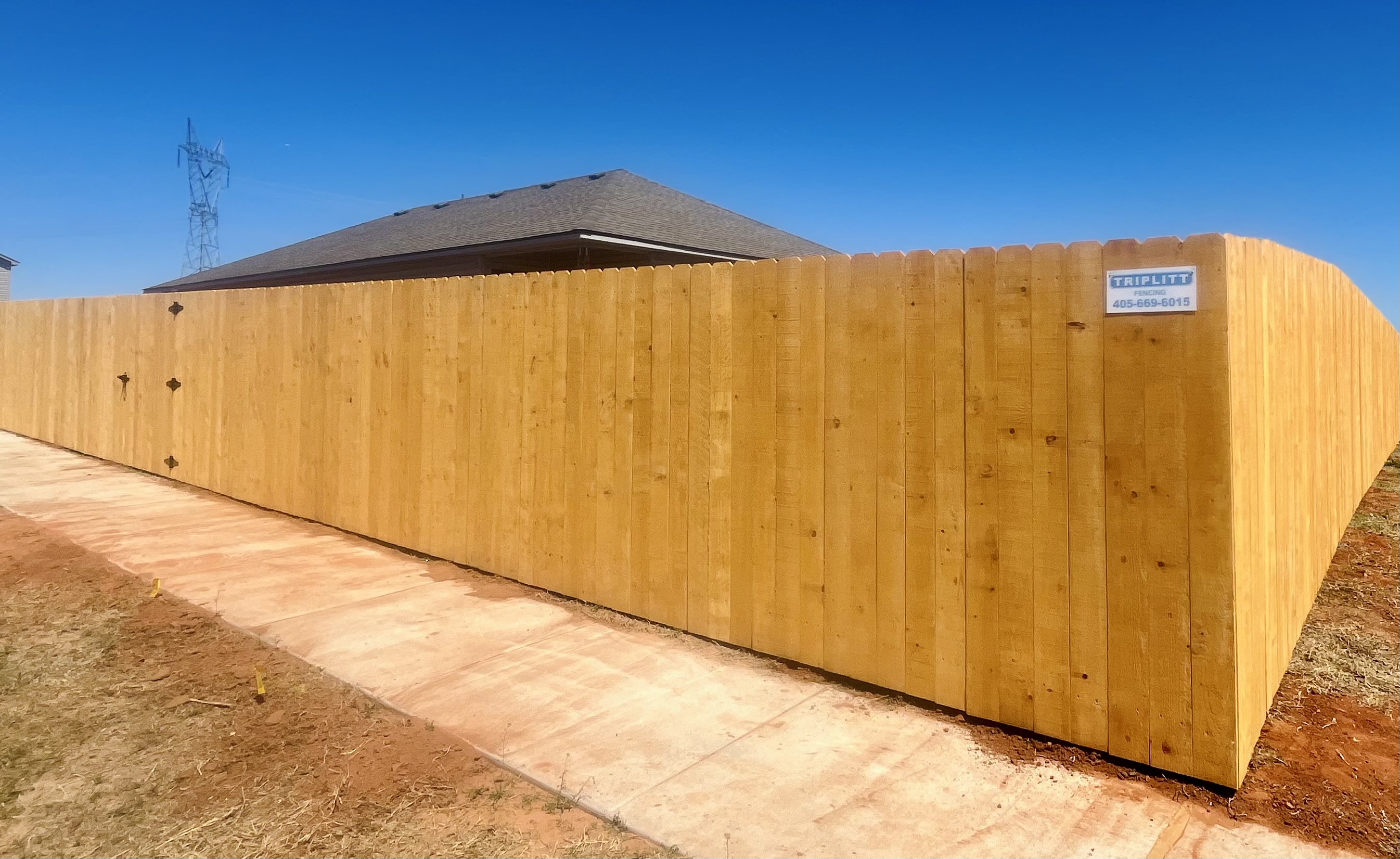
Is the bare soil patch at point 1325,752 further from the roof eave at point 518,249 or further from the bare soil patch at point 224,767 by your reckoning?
the roof eave at point 518,249

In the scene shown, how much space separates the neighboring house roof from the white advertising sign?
752 cm

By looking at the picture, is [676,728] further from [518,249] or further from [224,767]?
[518,249]

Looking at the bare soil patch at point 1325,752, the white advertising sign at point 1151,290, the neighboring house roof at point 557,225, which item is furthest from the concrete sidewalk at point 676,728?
the neighboring house roof at point 557,225

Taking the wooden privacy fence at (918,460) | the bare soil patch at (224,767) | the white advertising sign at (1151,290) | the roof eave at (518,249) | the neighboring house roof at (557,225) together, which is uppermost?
the neighboring house roof at (557,225)

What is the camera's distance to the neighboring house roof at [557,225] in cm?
1069

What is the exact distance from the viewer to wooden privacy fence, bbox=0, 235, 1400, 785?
2838mm

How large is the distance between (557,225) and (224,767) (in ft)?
27.7

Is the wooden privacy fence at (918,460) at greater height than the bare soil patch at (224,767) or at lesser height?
greater

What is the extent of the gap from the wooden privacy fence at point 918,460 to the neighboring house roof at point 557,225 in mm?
4770

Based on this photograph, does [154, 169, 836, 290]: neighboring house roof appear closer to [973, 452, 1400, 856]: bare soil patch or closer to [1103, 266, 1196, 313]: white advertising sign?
[1103, 266, 1196, 313]: white advertising sign

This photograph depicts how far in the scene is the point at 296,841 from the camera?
236 centimetres

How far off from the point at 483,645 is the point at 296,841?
185cm

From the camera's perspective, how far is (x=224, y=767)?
A: 2836 mm

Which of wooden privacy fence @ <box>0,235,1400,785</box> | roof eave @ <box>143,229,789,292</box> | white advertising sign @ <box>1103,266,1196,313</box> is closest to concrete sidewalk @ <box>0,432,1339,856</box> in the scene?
wooden privacy fence @ <box>0,235,1400,785</box>
